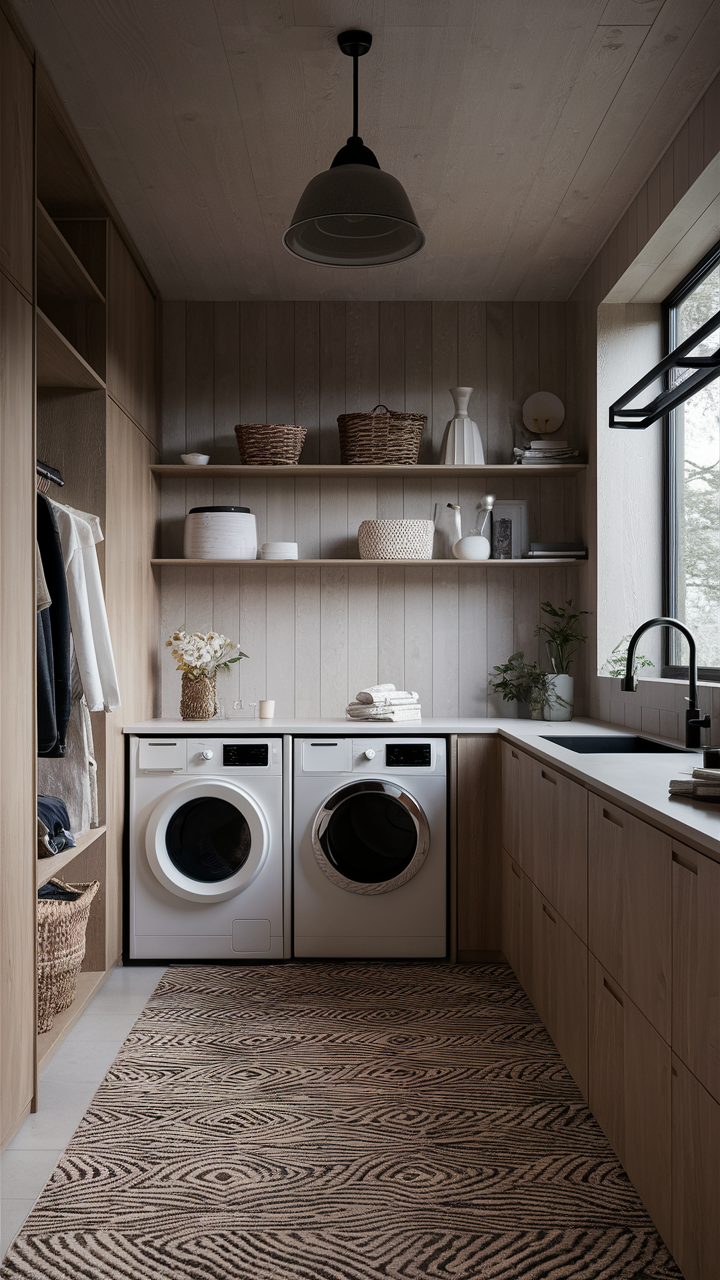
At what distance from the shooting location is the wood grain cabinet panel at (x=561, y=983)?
2236mm

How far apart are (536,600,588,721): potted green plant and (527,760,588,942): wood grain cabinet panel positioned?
0.99 meters

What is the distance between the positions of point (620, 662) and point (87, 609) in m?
1.95

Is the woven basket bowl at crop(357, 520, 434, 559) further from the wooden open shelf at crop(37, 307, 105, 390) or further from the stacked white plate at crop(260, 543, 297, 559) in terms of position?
the wooden open shelf at crop(37, 307, 105, 390)

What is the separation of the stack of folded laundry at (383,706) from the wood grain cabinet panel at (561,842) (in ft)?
2.77

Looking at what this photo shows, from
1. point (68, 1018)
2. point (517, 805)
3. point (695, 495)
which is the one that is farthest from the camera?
point (695, 495)

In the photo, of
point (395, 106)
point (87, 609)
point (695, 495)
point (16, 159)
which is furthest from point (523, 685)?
point (16, 159)

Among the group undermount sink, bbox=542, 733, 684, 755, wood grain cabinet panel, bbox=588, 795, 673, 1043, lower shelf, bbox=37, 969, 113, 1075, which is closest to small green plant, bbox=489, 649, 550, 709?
undermount sink, bbox=542, 733, 684, 755

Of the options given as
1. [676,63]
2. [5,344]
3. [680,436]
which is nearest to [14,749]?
[5,344]

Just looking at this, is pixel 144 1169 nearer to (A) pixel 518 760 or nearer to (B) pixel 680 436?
(A) pixel 518 760

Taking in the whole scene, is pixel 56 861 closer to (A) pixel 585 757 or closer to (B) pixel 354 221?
(A) pixel 585 757

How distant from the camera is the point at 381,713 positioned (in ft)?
11.8

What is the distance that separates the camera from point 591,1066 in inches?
85.0

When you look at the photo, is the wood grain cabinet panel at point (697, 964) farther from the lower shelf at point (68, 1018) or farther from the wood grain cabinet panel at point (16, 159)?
the wood grain cabinet panel at point (16, 159)

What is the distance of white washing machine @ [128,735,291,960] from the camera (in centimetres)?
338
